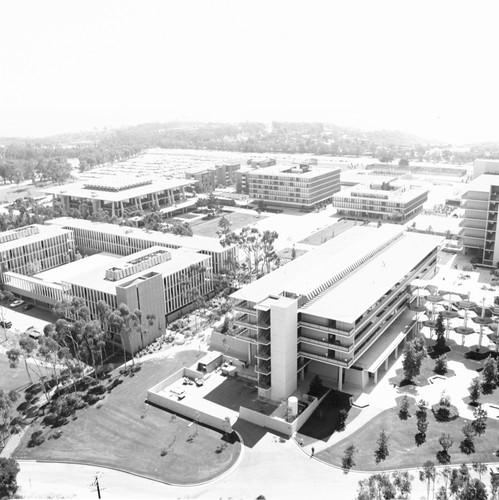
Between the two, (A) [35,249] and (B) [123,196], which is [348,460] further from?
(B) [123,196]

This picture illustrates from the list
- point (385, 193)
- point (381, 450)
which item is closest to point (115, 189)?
point (385, 193)

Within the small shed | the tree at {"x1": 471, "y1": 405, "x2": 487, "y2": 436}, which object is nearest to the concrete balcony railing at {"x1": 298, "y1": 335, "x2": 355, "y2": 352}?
the small shed

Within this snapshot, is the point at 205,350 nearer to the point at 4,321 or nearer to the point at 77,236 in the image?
the point at 4,321

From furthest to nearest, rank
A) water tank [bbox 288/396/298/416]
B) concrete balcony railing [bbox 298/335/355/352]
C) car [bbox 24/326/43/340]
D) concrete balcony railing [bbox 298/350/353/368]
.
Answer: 1. car [bbox 24/326/43/340]
2. concrete balcony railing [bbox 298/350/353/368]
3. concrete balcony railing [bbox 298/335/355/352]
4. water tank [bbox 288/396/298/416]

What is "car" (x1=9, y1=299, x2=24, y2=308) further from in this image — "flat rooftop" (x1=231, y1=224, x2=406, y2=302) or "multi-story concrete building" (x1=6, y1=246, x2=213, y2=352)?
"flat rooftop" (x1=231, y1=224, x2=406, y2=302)

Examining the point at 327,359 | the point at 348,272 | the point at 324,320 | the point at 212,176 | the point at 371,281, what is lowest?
the point at 327,359
